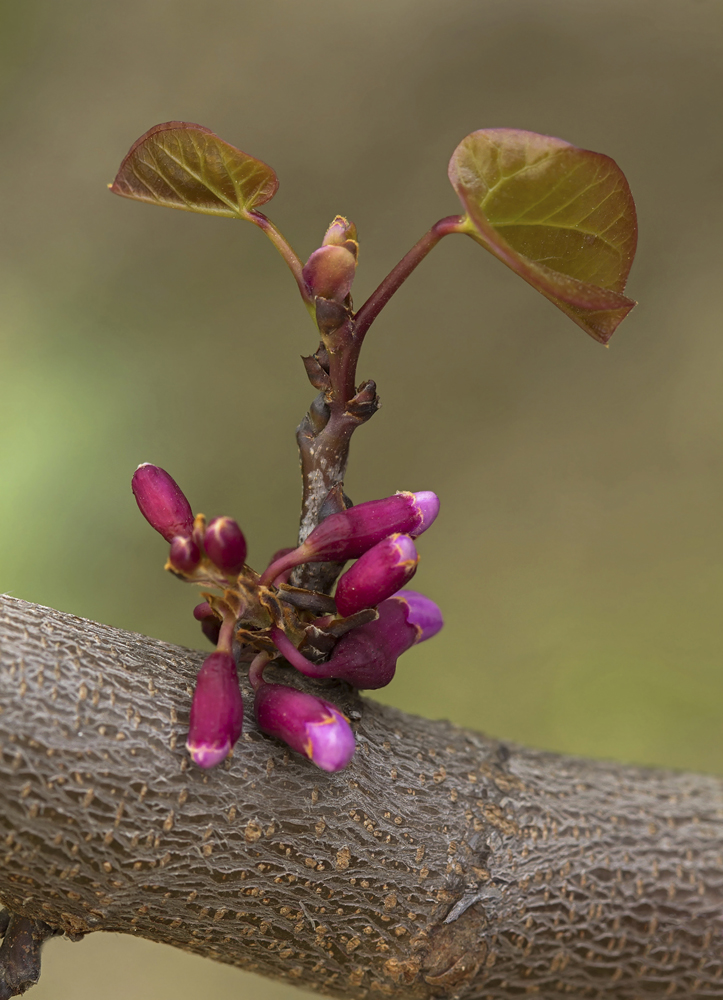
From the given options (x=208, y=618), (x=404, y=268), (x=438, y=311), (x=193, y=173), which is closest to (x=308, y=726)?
(x=208, y=618)

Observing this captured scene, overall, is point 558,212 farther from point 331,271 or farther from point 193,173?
point 193,173

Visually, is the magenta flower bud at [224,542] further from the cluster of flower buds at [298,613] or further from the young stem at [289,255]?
the young stem at [289,255]

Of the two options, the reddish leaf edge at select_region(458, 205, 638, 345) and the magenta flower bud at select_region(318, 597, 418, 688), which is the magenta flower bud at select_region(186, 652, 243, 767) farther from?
the reddish leaf edge at select_region(458, 205, 638, 345)

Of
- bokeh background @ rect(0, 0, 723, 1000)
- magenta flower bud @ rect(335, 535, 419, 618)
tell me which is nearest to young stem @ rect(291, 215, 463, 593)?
magenta flower bud @ rect(335, 535, 419, 618)

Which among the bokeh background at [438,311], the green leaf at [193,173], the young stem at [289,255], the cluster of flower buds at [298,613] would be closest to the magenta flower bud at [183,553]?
the cluster of flower buds at [298,613]

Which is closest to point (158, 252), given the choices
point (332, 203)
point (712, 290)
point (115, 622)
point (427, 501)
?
point (332, 203)
